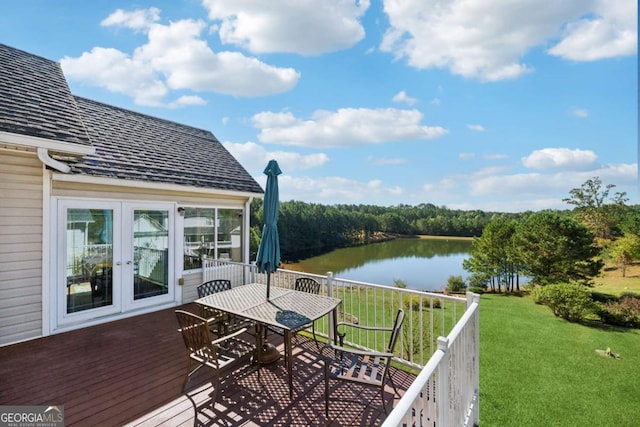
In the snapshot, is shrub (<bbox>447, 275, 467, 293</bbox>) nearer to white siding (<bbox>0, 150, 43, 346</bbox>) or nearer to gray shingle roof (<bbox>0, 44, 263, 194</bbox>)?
gray shingle roof (<bbox>0, 44, 263, 194</bbox>)

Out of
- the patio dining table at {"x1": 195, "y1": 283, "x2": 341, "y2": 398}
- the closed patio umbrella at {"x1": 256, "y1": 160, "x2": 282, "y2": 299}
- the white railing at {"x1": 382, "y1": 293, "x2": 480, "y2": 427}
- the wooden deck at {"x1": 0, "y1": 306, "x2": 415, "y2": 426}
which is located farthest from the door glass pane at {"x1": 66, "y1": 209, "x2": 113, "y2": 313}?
the white railing at {"x1": 382, "y1": 293, "x2": 480, "y2": 427}

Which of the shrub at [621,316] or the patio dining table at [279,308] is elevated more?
the patio dining table at [279,308]

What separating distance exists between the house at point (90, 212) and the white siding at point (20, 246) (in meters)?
0.01

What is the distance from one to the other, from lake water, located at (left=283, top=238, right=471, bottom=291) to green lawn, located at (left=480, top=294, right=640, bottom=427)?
497 inches

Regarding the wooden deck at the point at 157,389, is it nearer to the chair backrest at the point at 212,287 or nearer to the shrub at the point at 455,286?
the chair backrest at the point at 212,287

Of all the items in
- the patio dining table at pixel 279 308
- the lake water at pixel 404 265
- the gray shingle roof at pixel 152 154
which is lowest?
the lake water at pixel 404 265

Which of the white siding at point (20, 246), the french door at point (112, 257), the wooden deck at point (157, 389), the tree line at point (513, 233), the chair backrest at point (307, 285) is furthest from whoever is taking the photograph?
the tree line at point (513, 233)

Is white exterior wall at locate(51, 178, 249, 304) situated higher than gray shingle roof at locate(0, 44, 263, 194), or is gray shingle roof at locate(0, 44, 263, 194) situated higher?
gray shingle roof at locate(0, 44, 263, 194)

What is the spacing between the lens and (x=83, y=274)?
487cm

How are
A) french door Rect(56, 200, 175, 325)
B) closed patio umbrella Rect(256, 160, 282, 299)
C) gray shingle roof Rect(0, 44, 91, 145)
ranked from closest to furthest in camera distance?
1. closed patio umbrella Rect(256, 160, 282, 299)
2. gray shingle roof Rect(0, 44, 91, 145)
3. french door Rect(56, 200, 175, 325)

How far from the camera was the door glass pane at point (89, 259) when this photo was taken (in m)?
4.74

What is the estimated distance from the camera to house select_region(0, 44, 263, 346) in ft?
13.7

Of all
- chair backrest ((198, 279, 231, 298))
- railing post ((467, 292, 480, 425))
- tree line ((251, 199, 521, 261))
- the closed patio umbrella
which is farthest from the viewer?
tree line ((251, 199, 521, 261))

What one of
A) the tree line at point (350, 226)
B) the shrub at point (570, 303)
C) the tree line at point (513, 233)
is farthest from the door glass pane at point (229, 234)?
the tree line at point (350, 226)
